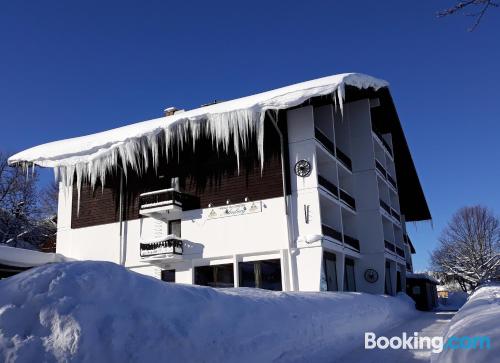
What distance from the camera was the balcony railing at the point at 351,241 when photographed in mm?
20992

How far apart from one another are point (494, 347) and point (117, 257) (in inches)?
787

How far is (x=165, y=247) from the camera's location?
19.7m

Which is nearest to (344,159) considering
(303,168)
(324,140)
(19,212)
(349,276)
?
(324,140)

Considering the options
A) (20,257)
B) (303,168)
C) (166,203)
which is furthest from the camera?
(166,203)

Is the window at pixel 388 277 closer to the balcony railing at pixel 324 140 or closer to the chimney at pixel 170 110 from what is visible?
the balcony railing at pixel 324 140

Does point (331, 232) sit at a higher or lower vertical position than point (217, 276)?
higher

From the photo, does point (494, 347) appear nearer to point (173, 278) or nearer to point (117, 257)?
point (173, 278)

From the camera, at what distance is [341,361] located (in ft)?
27.4

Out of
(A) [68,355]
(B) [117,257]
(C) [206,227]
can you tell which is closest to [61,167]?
(B) [117,257]

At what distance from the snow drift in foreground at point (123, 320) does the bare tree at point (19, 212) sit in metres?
32.3

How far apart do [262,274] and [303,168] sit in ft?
15.7

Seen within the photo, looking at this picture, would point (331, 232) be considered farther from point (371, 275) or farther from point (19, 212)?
point (19, 212)

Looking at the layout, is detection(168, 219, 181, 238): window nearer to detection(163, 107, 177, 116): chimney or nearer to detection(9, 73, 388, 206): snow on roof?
detection(9, 73, 388, 206): snow on roof

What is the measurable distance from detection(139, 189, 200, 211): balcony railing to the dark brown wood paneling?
379mm
